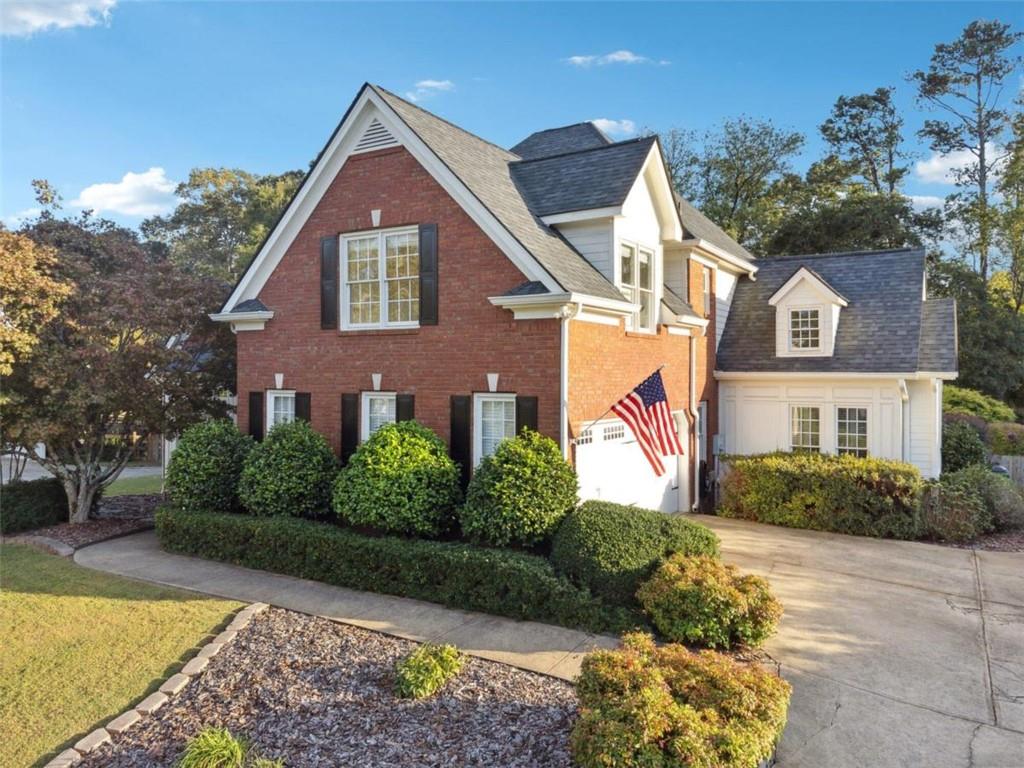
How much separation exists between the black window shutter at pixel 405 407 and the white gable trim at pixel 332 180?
132 inches

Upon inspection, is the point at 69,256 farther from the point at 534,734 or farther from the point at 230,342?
the point at 534,734

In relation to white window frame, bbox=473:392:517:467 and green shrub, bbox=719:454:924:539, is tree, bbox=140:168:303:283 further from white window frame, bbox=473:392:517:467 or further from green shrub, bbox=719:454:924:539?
A: green shrub, bbox=719:454:924:539

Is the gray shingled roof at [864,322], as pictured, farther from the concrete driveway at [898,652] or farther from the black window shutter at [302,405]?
the black window shutter at [302,405]

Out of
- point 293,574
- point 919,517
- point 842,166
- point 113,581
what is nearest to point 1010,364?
point 842,166

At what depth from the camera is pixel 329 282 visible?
13023 mm

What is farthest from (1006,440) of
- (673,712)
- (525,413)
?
(673,712)

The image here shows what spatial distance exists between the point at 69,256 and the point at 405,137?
817cm

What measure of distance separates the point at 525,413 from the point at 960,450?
14510 millimetres

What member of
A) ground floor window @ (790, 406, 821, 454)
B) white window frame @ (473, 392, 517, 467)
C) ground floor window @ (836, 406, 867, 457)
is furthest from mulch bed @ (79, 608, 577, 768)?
ground floor window @ (836, 406, 867, 457)

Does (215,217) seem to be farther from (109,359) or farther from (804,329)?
(804,329)

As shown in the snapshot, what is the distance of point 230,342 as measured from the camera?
51.6ft

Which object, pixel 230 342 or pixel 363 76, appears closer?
pixel 363 76

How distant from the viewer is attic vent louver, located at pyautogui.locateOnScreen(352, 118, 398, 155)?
1227 cm

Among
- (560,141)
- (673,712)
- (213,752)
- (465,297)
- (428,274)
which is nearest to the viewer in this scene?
(673,712)
